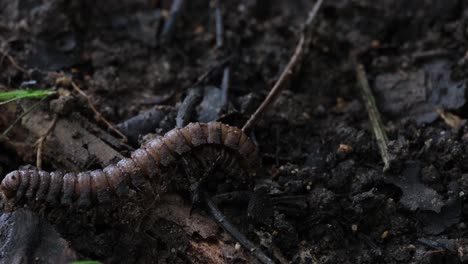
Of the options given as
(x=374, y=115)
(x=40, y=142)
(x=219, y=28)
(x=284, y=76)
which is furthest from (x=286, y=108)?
(x=40, y=142)

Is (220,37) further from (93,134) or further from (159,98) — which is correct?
(93,134)

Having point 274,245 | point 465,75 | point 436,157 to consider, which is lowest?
point 274,245

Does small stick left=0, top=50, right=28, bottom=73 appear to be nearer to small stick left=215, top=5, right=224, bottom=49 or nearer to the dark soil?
the dark soil

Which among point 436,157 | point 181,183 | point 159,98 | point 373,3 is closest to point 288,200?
point 181,183

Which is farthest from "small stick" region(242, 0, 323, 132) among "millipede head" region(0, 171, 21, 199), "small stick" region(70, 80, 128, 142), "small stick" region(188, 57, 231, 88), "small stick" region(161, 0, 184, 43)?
"millipede head" region(0, 171, 21, 199)

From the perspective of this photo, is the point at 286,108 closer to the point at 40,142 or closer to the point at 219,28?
the point at 219,28

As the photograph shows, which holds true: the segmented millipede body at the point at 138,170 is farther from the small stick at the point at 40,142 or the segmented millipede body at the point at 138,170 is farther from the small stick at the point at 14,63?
the small stick at the point at 14,63
